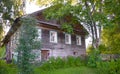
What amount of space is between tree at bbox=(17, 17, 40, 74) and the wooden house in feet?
42.0

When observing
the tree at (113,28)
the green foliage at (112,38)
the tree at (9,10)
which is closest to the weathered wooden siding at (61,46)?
the green foliage at (112,38)

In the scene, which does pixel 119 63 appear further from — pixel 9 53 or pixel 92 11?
pixel 9 53

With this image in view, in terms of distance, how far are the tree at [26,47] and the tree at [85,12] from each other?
14.2m

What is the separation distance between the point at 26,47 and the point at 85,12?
1611cm

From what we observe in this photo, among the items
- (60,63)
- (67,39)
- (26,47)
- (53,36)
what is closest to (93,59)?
(60,63)

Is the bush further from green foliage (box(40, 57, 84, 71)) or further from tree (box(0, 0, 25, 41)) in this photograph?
tree (box(0, 0, 25, 41))

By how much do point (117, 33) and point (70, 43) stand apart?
23.2ft

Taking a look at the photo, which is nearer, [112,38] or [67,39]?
[67,39]

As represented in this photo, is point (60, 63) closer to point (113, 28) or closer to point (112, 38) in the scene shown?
point (113, 28)

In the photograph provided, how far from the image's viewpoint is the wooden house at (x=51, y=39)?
31.8m

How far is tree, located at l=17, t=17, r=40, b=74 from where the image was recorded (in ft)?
53.1

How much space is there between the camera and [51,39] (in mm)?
33969

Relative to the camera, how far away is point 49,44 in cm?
3306

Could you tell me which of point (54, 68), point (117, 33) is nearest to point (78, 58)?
point (54, 68)
